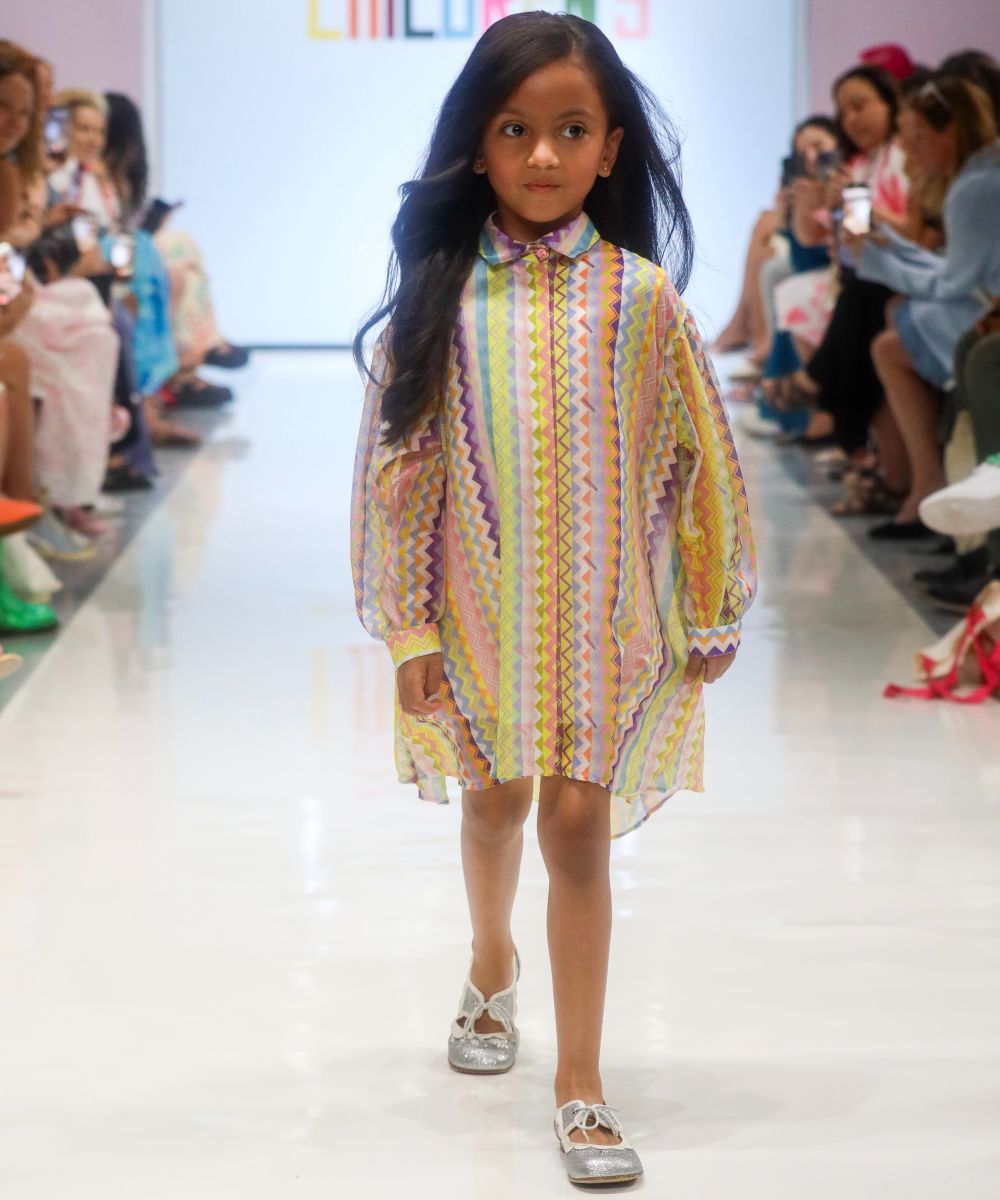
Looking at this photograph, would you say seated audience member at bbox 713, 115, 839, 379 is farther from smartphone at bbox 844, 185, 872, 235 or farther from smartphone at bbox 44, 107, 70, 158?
smartphone at bbox 44, 107, 70, 158

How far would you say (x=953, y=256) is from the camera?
496 centimetres

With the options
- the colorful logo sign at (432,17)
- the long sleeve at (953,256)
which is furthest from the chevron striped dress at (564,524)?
the colorful logo sign at (432,17)

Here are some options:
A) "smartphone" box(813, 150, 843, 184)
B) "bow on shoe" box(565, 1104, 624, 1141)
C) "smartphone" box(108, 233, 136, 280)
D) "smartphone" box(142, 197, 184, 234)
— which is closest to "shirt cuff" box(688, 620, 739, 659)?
"bow on shoe" box(565, 1104, 624, 1141)

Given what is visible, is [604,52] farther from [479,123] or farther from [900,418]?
[900,418]

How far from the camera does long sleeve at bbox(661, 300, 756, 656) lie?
6.18 ft

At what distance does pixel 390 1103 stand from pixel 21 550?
2.68 metres

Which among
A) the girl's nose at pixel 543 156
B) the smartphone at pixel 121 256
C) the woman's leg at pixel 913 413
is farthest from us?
the smartphone at pixel 121 256

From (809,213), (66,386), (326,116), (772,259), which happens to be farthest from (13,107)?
(326,116)

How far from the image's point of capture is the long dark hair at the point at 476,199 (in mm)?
1854

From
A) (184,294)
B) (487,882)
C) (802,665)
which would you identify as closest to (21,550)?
(802,665)

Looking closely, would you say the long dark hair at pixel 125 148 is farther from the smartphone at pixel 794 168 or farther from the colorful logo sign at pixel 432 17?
the colorful logo sign at pixel 432 17

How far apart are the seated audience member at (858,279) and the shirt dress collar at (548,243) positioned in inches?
145

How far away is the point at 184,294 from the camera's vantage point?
834cm

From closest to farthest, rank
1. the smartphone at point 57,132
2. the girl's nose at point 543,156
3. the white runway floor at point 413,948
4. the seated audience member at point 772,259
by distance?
the girl's nose at point 543,156 < the white runway floor at point 413,948 < the smartphone at point 57,132 < the seated audience member at point 772,259
